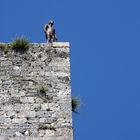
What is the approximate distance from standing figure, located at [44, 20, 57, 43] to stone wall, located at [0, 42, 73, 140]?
0.98 ft

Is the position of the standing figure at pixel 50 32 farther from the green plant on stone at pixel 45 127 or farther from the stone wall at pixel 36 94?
the green plant on stone at pixel 45 127

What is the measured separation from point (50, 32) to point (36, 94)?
1961 mm

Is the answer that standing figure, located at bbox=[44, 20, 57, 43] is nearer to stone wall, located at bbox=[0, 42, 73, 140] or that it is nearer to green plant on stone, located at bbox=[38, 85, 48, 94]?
stone wall, located at bbox=[0, 42, 73, 140]

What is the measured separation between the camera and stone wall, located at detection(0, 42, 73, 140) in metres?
15.8

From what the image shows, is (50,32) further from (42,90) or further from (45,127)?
(45,127)

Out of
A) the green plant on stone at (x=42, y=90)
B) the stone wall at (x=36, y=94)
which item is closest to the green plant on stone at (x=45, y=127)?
the stone wall at (x=36, y=94)

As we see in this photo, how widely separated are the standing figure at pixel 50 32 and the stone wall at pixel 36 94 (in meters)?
0.30

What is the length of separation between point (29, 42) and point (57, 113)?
2107mm

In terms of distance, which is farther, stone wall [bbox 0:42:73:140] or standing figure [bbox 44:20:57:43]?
standing figure [bbox 44:20:57:43]

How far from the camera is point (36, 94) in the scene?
16328 millimetres

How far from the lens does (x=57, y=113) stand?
632 inches

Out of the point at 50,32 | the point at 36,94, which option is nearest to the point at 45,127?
the point at 36,94

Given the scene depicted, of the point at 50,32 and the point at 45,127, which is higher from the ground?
the point at 50,32

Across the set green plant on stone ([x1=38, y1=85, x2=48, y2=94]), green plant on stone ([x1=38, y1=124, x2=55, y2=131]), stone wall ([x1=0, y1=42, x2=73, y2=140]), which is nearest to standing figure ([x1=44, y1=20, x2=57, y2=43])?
stone wall ([x1=0, y1=42, x2=73, y2=140])
